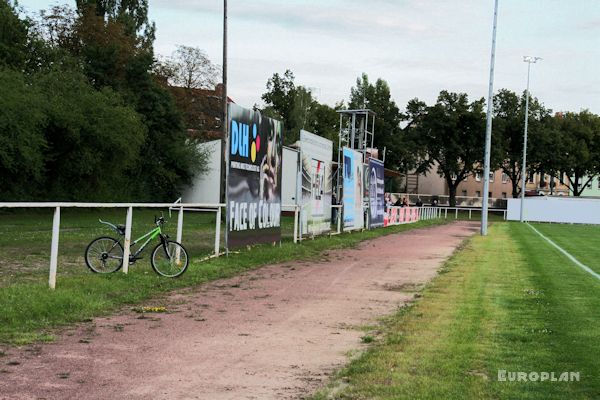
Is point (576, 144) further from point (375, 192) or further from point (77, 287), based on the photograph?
point (77, 287)

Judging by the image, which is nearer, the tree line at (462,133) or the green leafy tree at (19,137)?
the green leafy tree at (19,137)

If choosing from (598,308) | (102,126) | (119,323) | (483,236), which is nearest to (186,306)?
(119,323)

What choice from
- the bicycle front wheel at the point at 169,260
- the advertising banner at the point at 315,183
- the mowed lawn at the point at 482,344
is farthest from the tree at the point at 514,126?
the bicycle front wheel at the point at 169,260

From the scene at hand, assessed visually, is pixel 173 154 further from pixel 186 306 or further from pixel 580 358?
pixel 580 358

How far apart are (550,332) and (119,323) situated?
15.8ft

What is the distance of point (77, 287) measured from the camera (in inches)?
390

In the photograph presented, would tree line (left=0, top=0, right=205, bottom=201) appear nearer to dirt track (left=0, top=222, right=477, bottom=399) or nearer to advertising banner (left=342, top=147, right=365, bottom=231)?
advertising banner (left=342, top=147, right=365, bottom=231)

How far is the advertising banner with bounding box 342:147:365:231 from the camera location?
27.0 metres

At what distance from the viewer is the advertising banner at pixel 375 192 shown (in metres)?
32.2

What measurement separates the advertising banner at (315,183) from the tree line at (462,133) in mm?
55957

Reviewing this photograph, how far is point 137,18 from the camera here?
217ft

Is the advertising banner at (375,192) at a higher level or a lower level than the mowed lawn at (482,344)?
higher

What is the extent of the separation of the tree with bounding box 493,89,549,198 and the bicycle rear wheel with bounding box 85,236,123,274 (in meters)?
72.9

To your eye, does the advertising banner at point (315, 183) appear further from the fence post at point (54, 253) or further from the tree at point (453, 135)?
the tree at point (453, 135)
